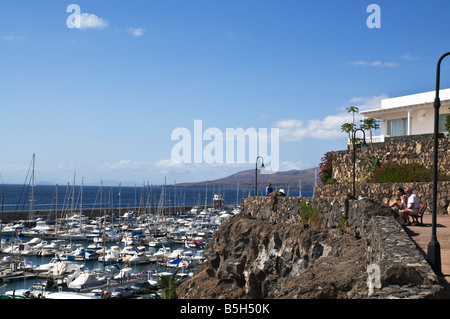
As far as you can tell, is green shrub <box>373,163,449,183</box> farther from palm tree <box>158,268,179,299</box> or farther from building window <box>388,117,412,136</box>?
palm tree <box>158,268,179,299</box>

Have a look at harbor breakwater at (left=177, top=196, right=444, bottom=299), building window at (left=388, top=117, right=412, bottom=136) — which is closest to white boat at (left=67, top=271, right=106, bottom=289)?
harbor breakwater at (left=177, top=196, right=444, bottom=299)

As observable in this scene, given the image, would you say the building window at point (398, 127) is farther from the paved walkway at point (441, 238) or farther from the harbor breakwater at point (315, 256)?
the paved walkway at point (441, 238)

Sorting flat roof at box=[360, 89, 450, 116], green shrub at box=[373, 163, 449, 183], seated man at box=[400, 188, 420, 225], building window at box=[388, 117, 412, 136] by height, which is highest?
flat roof at box=[360, 89, 450, 116]

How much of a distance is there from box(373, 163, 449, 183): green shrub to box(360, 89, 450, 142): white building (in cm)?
757

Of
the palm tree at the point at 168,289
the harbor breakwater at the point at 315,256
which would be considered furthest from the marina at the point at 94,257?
the harbor breakwater at the point at 315,256

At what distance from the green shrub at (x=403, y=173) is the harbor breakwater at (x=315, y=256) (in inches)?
365

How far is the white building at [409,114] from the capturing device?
3675 cm

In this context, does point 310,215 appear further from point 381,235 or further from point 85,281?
point 85,281

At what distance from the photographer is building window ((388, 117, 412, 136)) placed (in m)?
39.7
